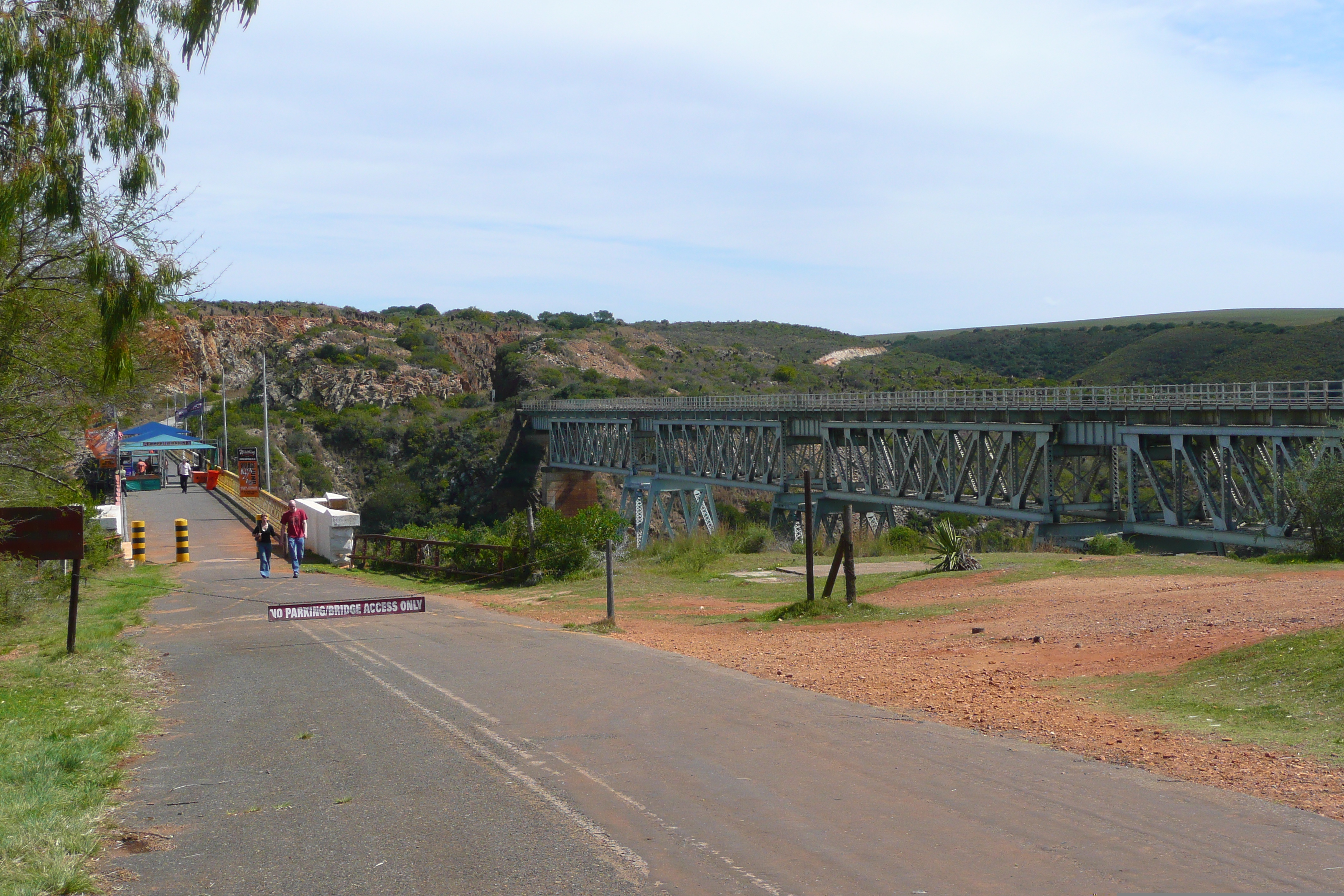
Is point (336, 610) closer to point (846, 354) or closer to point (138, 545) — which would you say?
point (138, 545)

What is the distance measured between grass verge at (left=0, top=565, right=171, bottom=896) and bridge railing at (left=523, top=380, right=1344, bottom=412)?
97.7ft

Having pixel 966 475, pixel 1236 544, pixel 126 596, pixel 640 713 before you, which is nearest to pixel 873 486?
pixel 966 475

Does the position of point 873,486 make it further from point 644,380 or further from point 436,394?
point 436,394

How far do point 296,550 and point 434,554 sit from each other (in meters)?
3.26

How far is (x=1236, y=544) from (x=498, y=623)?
26.8 metres

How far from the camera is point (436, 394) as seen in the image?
359 feet

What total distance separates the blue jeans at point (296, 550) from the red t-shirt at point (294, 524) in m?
0.08

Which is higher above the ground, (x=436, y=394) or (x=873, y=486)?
(x=436, y=394)

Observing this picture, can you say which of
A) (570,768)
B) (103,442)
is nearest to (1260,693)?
(570,768)

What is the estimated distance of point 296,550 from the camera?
23.9 meters

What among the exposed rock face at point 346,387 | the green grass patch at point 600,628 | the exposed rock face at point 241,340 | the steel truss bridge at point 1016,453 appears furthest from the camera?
the exposed rock face at point 241,340

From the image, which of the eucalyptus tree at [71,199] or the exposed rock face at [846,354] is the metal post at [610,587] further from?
the exposed rock face at [846,354]

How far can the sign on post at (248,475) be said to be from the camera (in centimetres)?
4178

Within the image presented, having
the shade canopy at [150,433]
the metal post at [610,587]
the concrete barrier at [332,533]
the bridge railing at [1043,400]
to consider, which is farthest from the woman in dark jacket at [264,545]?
the bridge railing at [1043,400]
